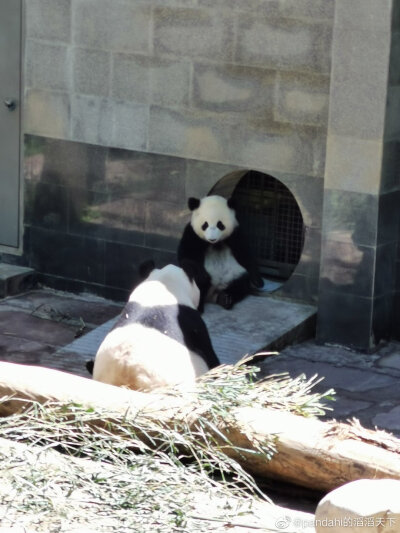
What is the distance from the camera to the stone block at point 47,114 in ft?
31.0

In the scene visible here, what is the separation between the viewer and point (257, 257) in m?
9.36

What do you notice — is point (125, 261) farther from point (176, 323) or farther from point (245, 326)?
point (176, 323)

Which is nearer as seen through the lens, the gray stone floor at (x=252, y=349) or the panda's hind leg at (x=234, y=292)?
the gray stone floor at (x=252, y=349)

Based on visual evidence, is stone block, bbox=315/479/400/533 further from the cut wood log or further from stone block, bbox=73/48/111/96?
stone block, bbox=73/48/111/96

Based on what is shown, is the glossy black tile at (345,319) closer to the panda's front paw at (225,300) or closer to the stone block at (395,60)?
the panda's front paw at (225,300)

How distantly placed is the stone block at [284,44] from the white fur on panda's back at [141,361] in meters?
2.85

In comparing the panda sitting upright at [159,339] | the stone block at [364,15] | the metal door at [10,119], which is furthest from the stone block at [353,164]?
the metal door at [10,119]

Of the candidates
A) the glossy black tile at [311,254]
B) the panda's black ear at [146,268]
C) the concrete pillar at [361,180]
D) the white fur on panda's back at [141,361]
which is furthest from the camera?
the glossy black tile at [311,254]

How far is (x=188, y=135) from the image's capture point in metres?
8.92

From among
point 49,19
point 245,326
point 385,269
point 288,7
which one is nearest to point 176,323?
point 245,326

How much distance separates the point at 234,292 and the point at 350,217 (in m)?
1.18

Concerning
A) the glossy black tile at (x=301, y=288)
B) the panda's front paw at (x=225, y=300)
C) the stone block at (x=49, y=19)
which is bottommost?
the panda's front paw at (x=225, y=300)

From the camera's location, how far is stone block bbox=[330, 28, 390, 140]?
25.9ft

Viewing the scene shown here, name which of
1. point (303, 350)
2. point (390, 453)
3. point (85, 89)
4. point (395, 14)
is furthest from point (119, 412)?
point (85, 89)
